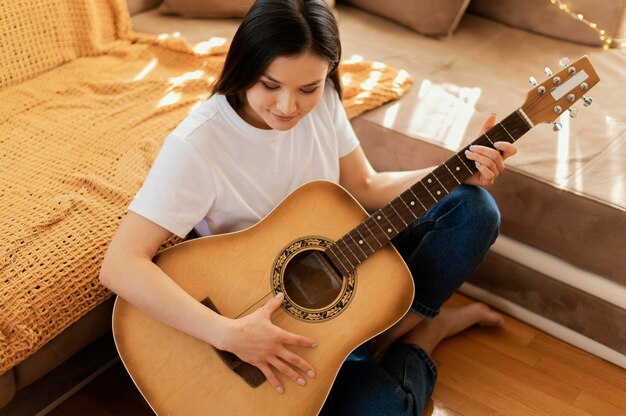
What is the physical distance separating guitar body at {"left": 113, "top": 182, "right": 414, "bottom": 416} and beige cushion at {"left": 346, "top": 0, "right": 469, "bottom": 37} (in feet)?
3.36

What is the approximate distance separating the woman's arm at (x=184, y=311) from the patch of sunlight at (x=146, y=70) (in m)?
0.78

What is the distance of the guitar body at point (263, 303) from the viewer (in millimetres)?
1180

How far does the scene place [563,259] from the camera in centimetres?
162

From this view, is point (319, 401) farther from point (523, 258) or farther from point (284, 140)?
point (523, 258)

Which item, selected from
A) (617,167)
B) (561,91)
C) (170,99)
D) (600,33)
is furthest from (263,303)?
(600,33)

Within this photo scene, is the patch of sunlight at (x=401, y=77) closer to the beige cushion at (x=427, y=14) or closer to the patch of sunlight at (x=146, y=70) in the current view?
the beige cushion at (x=427, y=14)

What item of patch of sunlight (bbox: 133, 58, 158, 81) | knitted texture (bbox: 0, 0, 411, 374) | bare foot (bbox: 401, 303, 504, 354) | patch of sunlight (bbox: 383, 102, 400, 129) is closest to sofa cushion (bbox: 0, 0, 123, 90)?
knitted texture (bbox: 0, 0, 411, 374)

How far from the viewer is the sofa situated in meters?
1.42

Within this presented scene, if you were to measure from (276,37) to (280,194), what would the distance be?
1.21 ft

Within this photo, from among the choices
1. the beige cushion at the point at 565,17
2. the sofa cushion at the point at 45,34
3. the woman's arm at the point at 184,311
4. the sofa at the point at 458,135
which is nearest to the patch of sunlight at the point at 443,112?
the sofa at the point at 458,135

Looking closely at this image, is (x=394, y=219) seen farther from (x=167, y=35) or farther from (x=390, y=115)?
(x=167, y=35)

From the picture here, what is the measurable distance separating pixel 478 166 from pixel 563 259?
1.62 feet

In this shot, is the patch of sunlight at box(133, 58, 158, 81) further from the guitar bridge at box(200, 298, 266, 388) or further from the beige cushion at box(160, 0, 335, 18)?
the guitar bridge at box(200, 298, 266, 388)

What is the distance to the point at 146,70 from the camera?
6.33 ft
